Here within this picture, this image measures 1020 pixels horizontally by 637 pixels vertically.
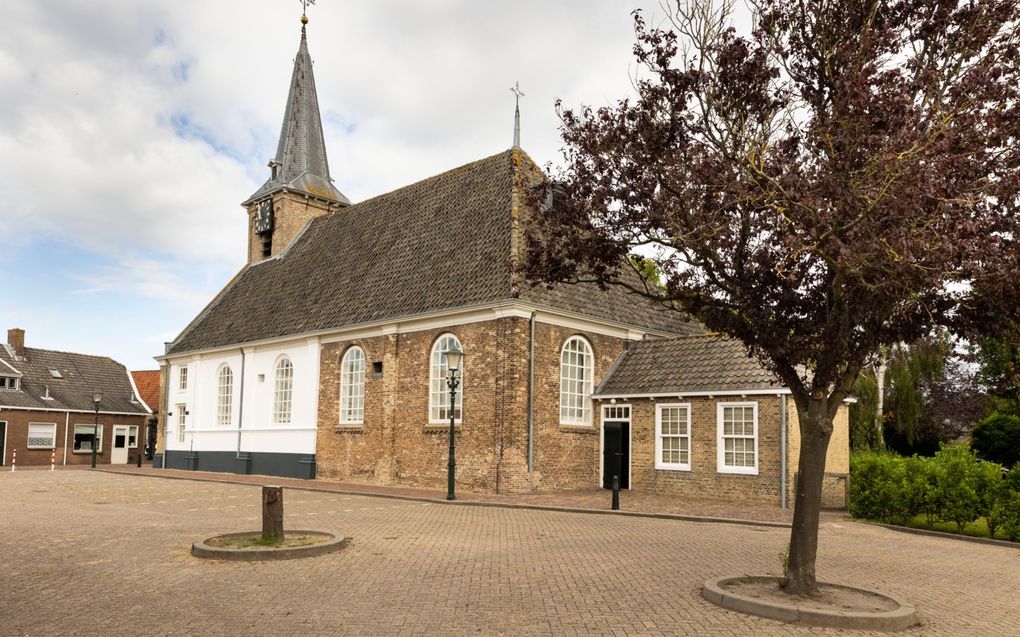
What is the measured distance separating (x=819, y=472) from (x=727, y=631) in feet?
8.17

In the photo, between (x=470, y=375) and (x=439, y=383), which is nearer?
(x=470, y=375)

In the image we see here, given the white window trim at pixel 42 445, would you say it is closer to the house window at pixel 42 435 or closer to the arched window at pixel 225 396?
the house window at pixel 42 435

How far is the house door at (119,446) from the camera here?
4584cm

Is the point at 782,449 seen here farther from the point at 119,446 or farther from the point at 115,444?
the point at 119,446

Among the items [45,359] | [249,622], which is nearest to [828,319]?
[249,622]

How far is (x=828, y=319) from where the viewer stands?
28.8 ft

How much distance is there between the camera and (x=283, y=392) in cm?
2977

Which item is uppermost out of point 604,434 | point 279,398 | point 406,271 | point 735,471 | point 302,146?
point 302,146

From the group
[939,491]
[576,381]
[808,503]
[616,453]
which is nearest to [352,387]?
[576,381]

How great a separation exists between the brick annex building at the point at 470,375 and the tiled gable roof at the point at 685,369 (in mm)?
55

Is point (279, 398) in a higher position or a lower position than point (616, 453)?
higher

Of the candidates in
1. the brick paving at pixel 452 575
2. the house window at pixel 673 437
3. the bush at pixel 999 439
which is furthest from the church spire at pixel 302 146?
the bush at pixel 999 439

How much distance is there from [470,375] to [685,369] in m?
5.96

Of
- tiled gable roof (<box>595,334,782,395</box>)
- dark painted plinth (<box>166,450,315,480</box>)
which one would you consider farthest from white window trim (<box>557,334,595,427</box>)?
dark painted plinth (<box>166,450,315,480</box>)
